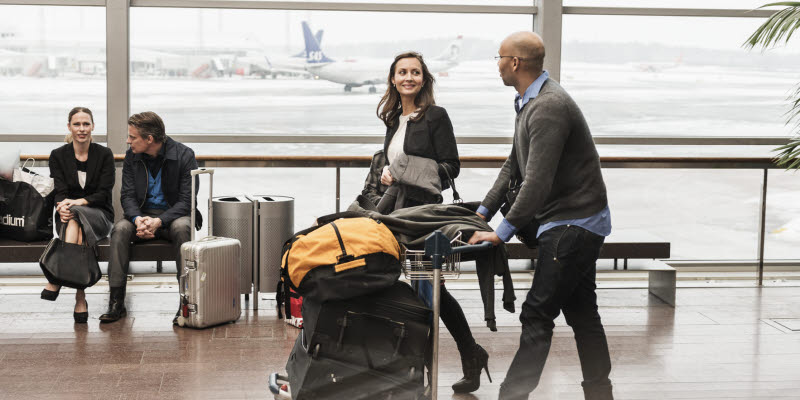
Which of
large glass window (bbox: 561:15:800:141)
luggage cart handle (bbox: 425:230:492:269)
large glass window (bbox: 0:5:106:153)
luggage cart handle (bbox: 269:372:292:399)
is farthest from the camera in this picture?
large glass window (bbox: 561:15:800:141)

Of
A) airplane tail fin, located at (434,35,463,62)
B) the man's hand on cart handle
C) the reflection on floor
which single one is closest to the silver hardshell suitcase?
the reflection on floor

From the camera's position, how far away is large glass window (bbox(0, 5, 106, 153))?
6.82m

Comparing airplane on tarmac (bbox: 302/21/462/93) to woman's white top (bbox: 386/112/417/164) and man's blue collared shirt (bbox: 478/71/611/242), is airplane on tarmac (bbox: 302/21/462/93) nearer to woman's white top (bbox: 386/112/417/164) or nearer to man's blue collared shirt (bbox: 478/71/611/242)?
woman's white top (bbox: 386/112/417/164)

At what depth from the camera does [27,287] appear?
20.1 feet

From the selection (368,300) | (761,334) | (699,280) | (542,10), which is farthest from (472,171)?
(368,300)

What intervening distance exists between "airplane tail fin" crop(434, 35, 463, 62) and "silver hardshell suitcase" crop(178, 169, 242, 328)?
9.75 ft

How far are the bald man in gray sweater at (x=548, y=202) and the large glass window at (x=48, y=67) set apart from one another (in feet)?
14.9

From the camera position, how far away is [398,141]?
4.43 m

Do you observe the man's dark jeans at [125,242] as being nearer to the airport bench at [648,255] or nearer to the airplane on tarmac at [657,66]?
the airport bench at [648,255]

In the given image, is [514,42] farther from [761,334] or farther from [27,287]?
[27,287]

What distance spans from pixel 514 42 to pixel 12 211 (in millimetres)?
3701

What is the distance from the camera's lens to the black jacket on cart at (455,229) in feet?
10.6

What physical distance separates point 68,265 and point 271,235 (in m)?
1.26

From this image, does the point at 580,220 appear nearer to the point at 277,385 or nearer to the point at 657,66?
the point at 277,385
